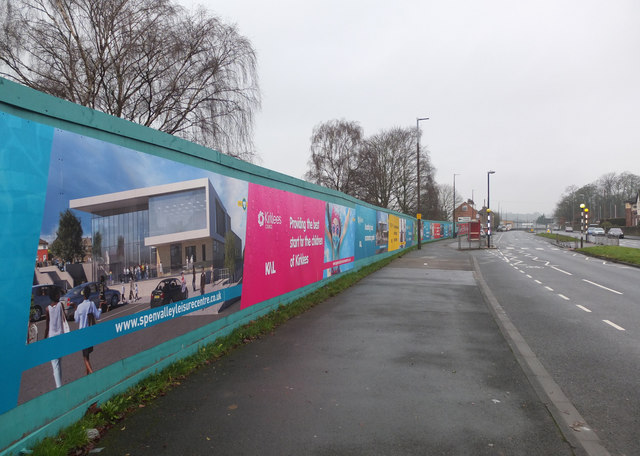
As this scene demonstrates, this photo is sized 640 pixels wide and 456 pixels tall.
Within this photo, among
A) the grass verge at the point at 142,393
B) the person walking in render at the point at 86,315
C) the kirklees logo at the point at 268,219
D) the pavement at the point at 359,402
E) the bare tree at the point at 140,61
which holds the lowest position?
the pavement at the point at 359,402

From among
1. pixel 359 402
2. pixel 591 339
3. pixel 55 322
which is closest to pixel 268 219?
pixel 359 402

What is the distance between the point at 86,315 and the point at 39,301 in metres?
0.53

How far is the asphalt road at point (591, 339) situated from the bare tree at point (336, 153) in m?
33.3

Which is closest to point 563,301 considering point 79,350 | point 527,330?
point 527,330

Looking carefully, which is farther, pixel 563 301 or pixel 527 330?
pixel 563 301

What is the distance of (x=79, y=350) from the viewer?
11.8 feet

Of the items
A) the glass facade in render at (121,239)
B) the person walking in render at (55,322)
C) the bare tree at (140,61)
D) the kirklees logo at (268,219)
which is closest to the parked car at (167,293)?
the glass facade in render at (121,239)

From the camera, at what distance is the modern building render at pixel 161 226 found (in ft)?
12.9

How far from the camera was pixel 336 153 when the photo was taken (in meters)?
47.8

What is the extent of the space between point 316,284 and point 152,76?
9803 mm

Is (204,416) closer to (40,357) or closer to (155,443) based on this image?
(155,443)

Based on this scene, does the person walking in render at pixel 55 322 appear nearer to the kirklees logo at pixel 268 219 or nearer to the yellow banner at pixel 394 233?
the kirklees logo at pixel 268 219

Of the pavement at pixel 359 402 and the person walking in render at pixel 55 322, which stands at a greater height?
the person walking in render at pixel 55 322

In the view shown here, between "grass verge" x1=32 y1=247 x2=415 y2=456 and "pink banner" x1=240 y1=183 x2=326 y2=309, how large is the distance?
0.53m
